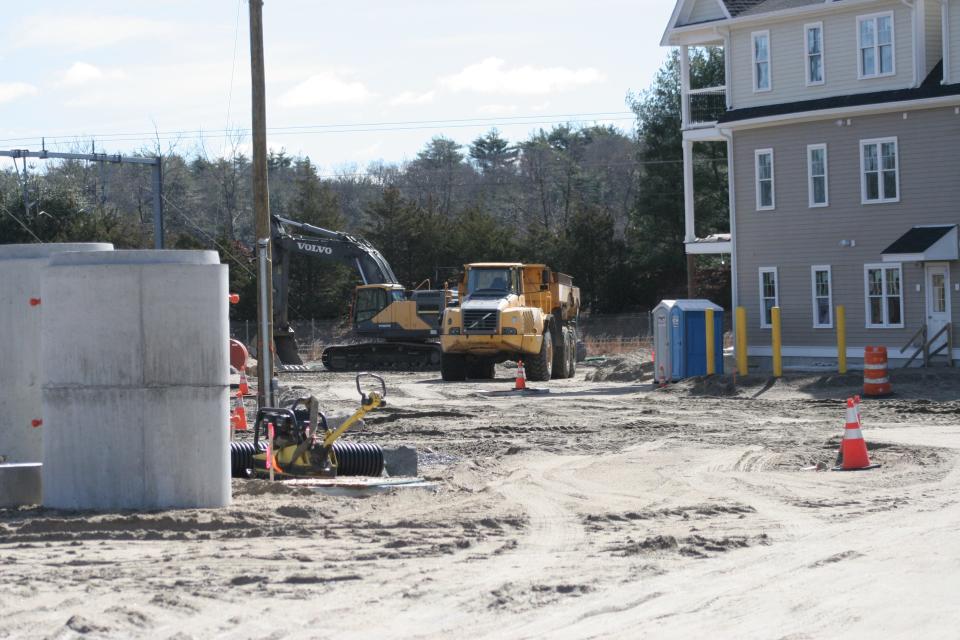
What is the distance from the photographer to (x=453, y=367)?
36.8 meters

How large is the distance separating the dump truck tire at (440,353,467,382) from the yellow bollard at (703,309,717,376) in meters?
7.80

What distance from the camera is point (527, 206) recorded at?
306ft

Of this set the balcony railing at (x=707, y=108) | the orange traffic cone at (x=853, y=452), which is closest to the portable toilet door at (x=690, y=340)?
the balcony railing at (x=707, y=108)

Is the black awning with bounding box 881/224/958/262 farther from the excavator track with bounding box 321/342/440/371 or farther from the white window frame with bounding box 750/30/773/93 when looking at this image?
the excavator track with bounding box 321/342/440/371

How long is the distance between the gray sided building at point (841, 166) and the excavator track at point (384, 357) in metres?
11.0

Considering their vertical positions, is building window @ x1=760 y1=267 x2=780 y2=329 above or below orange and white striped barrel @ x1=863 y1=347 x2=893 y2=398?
above

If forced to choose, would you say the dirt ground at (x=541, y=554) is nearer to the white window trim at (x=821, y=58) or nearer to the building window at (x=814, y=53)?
the white window trim at (x=821, y=58)

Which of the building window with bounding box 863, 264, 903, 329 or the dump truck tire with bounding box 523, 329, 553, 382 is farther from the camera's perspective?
the dump truck tire with bounding box 523, 329, 553, 382

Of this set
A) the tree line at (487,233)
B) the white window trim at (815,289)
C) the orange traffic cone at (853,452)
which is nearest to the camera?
the orange traffic cone at (853,452)

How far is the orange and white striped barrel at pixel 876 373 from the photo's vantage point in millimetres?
26016

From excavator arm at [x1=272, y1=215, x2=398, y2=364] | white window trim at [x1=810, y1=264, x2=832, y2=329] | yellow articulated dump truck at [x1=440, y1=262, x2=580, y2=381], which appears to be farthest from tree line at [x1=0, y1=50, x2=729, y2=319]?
white window trim at [x1=810, y1=264, x2=832, y2=329]

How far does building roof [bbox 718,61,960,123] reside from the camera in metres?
31.7

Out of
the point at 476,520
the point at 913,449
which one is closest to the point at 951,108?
the point at 913,449

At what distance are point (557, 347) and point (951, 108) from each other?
12.6 meters
